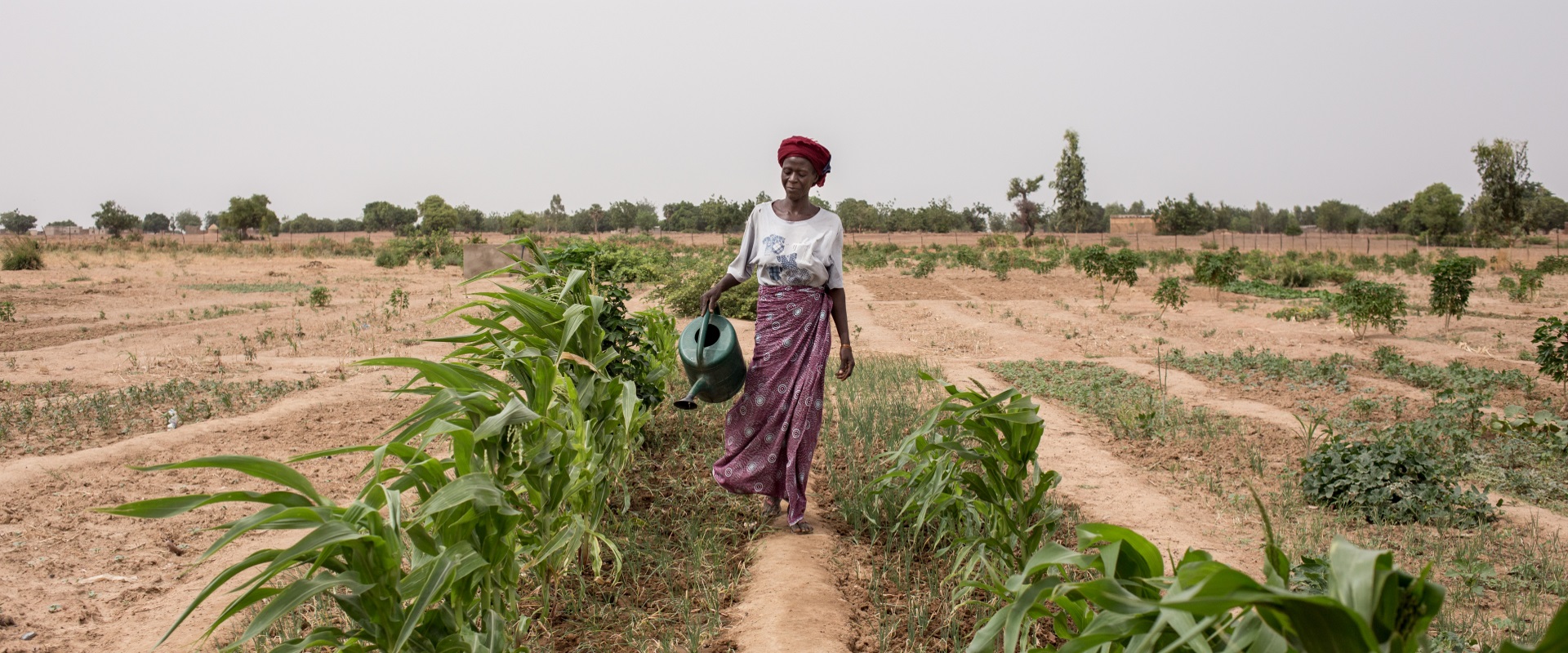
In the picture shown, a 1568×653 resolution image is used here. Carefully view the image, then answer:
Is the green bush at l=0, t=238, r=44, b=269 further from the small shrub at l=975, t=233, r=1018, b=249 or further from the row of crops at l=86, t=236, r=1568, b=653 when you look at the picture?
the small shrub at l=975, t=233, r=1018, b=249

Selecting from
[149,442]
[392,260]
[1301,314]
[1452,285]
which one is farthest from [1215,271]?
[392,260]

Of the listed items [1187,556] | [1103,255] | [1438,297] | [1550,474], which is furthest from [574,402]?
[1103,255]

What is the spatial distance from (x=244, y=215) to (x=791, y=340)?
199 feet

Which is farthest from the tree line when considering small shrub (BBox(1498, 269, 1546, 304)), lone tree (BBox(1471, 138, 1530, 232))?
small shrub (BBox(1498, 269, 1546, 304))

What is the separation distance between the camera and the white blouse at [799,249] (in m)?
3.69

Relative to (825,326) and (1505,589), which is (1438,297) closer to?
(1505,589)

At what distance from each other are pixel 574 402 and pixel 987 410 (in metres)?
1.22

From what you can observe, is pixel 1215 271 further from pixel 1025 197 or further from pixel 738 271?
pixel 1025 197

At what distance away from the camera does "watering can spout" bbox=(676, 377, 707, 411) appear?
11.9ft

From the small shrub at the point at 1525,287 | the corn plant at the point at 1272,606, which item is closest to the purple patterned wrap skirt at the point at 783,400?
the corn plant at the point at 1272,606

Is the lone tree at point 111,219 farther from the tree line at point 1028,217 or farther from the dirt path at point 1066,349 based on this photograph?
the dirt path at point 1066,349

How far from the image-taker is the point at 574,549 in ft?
9.00

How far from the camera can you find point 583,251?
5.21 m

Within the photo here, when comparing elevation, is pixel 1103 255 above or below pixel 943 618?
above
